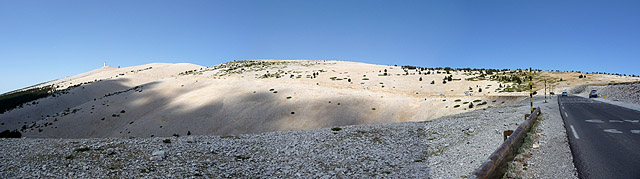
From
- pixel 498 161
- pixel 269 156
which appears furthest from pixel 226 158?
pixel 498 161

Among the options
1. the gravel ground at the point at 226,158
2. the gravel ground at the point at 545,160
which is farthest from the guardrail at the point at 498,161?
the gravel ground at the point at 226,158

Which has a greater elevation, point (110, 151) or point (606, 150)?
point (606, 150)

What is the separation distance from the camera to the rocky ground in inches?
511

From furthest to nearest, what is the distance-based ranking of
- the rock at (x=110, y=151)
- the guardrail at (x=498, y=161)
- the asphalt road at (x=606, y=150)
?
the rock at (x=110, y=151), the asphalt road at (x=606, y=150), the guardrail at (x=498, y=161)

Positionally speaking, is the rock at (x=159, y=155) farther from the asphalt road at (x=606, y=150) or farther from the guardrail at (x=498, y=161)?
the asphalt road at (x=606, y=150)

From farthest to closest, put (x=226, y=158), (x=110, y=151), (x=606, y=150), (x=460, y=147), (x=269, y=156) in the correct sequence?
(x=269, y=156)
(x=226, y=158)
(x=110, y=151)
(x=460, y=147)
(x=606, y=150)

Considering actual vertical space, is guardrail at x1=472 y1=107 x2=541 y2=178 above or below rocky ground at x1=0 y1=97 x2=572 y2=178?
above

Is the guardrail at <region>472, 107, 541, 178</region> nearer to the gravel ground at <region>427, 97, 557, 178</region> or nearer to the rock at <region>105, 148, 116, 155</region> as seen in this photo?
the gravel ground at <region>427, 97, 557, 178</region>

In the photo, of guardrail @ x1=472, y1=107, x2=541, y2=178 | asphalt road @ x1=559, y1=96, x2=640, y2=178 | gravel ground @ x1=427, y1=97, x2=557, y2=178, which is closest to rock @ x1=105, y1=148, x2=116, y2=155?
gravel ground @ x1=427, y1=97, x2=557, y2=178

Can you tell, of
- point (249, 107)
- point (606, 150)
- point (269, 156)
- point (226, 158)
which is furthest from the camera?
point (249, 107)

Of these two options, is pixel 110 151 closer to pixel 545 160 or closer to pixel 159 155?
pixel 159 155

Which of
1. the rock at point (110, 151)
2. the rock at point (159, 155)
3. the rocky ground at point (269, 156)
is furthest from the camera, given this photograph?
the rock at point (110, 151)

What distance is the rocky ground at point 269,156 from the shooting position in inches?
511

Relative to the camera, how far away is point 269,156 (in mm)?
16234
